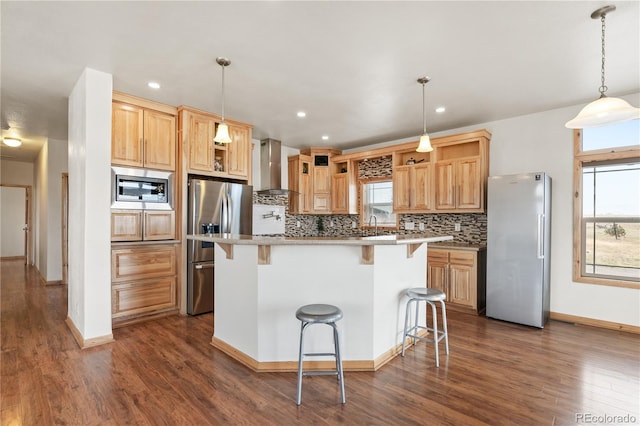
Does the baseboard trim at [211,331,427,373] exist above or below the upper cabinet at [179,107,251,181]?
below

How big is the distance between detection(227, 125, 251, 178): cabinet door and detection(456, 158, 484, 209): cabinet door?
3117 mm

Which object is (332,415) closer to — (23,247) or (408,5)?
(408,5)

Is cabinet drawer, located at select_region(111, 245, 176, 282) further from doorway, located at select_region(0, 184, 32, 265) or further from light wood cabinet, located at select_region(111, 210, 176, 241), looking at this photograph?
doorway, located at select_region(0, 184, 32, 265)

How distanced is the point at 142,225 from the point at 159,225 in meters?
0.19

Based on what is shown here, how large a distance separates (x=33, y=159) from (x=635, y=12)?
412 inches

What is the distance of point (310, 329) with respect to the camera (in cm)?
261

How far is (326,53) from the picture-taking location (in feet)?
8.99

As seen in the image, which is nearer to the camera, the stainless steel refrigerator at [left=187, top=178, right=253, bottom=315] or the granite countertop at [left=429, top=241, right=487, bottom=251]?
the stainless steel refrigerator at [left=187, top=178, right=253, bottom=315]

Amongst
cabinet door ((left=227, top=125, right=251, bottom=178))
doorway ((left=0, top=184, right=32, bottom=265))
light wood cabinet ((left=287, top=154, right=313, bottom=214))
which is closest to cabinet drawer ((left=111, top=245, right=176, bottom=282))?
cabinet door ((left=227, top=125, right=251, bottom=178))

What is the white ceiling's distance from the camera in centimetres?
219

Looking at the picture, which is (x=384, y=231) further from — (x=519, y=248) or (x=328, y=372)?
(x=328, y=372)

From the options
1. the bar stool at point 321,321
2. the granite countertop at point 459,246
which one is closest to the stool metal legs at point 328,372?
the bar stool at point 321,321

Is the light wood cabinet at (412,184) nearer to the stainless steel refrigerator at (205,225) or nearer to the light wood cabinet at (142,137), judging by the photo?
the stainless steel refrigerator at (205,225)

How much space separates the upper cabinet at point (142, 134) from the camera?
3566 mm
